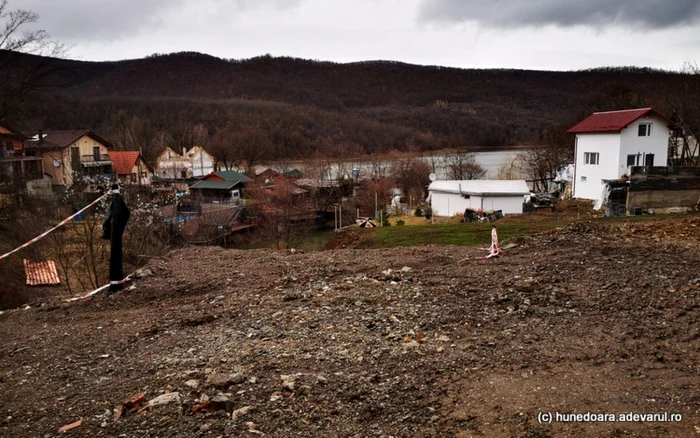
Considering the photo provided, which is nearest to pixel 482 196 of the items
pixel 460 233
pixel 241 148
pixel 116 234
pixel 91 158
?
pixel 460 233

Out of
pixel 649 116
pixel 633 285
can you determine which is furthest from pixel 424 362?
pixel 649 116

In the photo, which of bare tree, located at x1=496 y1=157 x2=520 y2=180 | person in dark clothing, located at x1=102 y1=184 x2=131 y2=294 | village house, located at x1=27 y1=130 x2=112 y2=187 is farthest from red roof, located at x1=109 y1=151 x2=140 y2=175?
person in dark clothing, located at x1=102 y1=184 x2=131 y2=294

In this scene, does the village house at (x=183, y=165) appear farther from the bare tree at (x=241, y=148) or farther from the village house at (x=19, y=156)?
the village house at (x=19, y=156)

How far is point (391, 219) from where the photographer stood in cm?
3144

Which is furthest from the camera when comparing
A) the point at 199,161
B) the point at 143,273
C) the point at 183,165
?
the point at 199,161

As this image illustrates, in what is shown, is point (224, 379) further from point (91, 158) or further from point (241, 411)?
point (91, 158)

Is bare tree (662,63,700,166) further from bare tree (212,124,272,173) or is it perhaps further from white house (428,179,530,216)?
bare tree (212,124,272,173)

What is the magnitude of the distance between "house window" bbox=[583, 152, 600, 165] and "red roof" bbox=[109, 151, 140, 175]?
114 ft

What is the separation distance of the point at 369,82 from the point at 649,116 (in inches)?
4587

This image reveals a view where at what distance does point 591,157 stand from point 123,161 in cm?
3699

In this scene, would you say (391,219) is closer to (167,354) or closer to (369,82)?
(167,354)

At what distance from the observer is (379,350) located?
526cm

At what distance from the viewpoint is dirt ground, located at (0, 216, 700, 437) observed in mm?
4070

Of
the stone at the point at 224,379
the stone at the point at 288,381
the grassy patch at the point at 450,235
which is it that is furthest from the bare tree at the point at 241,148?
the stone at the point at 288,381
